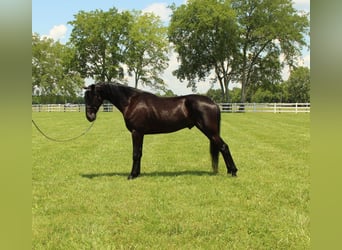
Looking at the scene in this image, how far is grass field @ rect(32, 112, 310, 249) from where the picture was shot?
168 inches

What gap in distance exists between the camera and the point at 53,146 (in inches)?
528

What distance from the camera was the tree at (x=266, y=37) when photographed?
164ft

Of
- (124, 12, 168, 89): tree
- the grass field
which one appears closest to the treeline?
(124, 12, 168, 89): tree

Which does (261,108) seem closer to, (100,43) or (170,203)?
(100,43)

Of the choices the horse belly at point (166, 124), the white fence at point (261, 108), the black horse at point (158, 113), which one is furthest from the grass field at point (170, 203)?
the white fence at point (261, 108)

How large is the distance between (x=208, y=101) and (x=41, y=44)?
64.8m

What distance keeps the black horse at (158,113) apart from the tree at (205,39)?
137 feet

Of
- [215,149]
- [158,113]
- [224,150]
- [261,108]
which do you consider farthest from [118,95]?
[261,108]

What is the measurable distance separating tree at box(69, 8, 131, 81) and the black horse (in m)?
45.8

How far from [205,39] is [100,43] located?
1501 centimetres

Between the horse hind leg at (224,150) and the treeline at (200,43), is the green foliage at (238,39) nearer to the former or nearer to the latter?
the treeline at (200,43)

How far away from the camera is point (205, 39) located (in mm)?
49938
